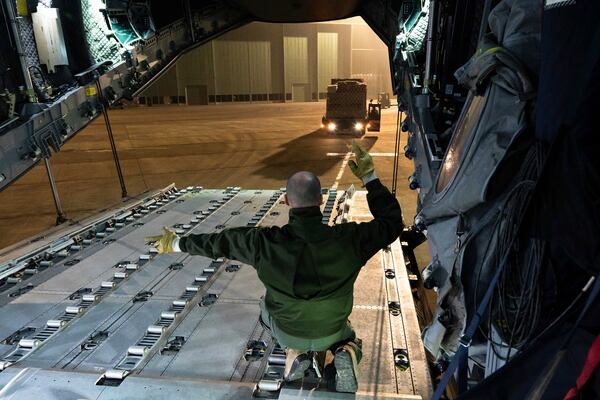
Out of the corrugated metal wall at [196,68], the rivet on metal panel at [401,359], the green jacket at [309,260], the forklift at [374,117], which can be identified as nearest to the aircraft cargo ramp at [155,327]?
the rivet on metal panel at [401,359]

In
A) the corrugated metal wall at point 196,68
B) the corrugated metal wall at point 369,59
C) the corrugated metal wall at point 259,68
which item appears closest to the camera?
the corrugated metal wall at point 196,68

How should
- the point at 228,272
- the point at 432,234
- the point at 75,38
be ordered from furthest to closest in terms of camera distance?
the point at 75,38 → the point at 228,272 → the point at 432,234

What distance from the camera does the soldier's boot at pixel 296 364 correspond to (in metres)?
2.32

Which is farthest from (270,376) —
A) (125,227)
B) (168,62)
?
(168,62)

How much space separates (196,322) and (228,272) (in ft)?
2.72

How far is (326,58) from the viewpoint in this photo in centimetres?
2945

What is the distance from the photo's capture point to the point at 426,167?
13.3 ft

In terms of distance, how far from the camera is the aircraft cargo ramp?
2350 millimetres

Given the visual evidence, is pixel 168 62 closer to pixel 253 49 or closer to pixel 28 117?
pixel 28 117

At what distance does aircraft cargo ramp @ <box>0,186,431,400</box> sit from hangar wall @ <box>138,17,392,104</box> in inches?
958

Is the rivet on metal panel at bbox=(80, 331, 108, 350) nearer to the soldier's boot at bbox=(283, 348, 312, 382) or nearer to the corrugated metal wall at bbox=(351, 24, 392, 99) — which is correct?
the soldier's boot at bbox=(283, 348, 312, 382)

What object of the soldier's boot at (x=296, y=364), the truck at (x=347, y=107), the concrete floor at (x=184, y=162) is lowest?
the concrete floor at (x=184, y=162)

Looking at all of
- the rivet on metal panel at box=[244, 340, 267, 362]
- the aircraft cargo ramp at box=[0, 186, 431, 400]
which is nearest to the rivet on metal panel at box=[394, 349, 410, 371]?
the aircraft cargo ramp at box=[0, 186, 431, 400]

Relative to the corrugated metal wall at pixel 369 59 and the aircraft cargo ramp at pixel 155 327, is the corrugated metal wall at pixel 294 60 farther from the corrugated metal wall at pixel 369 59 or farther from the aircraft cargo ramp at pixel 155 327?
the aircraft cargo ramp at pixel 155 327
